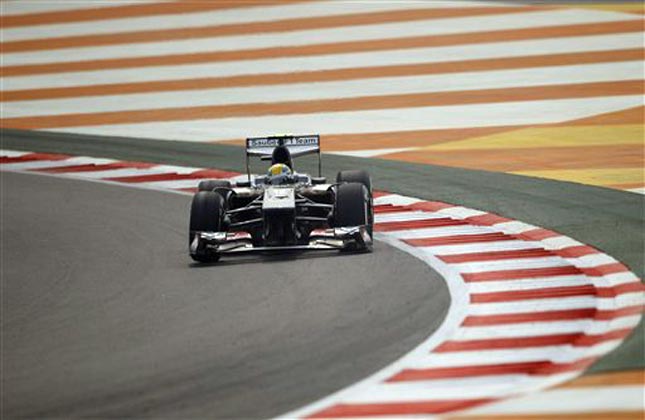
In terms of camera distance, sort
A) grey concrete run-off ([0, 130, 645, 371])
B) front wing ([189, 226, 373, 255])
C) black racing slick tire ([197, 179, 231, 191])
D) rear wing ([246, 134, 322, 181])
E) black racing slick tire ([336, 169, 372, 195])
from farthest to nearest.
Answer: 1. rear wing ([246, 134, 322, 181])
2. black racing slick tire ([336, 169, 372, 195])
3. black racing slick tire ([197, 179, 231, 191])
4. grey concrete run-off ([0, 130, 645, 371])
5. front wing ([189, 226, 373, 255])

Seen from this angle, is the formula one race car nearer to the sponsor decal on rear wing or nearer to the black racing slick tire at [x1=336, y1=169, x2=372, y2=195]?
the black racing slick tire at [x1=336, y1=169, x2=372, y2=195]

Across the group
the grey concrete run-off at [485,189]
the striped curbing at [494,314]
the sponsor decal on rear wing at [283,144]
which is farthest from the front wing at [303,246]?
the grey concrete run-off at [485,189]

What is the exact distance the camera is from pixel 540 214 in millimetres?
16094

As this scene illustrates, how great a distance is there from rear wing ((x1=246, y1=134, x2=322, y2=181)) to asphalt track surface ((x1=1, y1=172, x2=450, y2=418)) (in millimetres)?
1123

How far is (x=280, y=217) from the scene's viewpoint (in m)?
14.5

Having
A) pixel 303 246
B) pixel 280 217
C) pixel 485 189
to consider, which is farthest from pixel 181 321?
pixel 485 189

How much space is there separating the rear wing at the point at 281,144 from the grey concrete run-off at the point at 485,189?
6.32 feet

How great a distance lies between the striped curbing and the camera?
982 centimetres

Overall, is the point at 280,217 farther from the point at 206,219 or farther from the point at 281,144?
the point at 281,144

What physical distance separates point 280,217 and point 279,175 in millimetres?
803

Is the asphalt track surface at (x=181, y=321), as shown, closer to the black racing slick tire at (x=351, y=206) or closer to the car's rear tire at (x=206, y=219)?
the car's rear tire at (x=206, y=219)

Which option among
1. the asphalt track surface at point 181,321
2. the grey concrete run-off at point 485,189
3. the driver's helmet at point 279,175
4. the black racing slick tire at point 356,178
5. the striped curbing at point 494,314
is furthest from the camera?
the black racing slick tire at point 356,178

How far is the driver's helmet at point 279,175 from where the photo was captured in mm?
15195

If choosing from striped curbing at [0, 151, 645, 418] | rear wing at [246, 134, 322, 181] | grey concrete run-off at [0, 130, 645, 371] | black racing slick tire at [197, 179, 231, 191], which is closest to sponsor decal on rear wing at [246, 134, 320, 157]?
rear wing at [246, 134, 322, 181]
